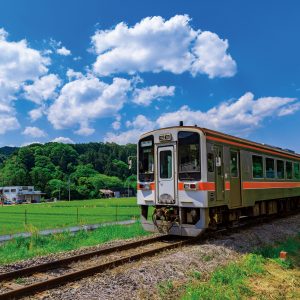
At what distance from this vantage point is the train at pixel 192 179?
12.1 meters

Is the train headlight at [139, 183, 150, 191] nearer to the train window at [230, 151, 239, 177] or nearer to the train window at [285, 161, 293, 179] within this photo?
the train window at [230, 151, 239, 177]

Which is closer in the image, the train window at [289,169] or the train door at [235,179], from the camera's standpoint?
the train door at [235,179]

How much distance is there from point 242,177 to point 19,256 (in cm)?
800

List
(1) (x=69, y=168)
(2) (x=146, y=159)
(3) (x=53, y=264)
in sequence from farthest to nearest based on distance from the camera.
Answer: (1) (x=69, y=168) < (2) (x=146, y=159) < (3) (x=53, y=264)

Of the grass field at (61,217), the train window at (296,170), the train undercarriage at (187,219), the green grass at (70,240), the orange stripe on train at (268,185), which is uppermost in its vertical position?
the train window at (296,170)

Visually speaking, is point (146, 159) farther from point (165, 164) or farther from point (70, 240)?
point (70, 240)

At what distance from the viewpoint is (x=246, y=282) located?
800 cm

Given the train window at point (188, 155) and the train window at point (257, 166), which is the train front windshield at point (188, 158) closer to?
the train window at point (188, 155)

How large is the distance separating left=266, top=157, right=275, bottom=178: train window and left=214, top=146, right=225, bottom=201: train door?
190 inches

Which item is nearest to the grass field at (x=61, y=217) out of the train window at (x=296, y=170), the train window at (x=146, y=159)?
the train window at (x=296, y=170)

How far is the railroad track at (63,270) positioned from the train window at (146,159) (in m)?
2.60

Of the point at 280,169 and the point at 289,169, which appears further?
the point at 289,169

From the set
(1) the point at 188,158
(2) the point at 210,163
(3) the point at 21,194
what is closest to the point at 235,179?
(2) the point at 210,163

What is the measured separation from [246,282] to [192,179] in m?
4.55
